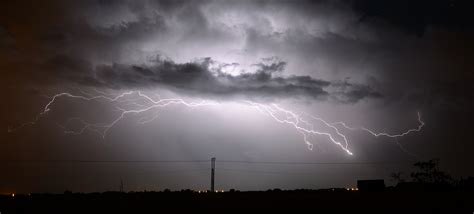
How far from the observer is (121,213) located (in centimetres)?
2009

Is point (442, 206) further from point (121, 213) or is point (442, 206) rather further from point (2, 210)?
point (2, 210)

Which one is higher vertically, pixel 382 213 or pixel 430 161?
pixel 430 161

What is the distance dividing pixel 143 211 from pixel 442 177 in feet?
148

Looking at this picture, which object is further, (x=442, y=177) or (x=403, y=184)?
(x=442, y=177)

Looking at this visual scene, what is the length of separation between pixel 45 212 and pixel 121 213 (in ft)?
11.4

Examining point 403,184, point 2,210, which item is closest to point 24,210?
point 2,210

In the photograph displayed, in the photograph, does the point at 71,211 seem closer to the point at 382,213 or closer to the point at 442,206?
the point at 382,213

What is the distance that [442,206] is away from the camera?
72.3 feet

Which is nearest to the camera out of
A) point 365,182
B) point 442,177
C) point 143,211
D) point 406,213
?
point 406,213

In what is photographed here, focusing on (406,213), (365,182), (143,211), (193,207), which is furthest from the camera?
(365,182)

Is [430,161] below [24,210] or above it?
above

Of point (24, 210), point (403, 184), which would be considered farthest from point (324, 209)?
point (403, 184)

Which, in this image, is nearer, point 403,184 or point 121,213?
point 121,213

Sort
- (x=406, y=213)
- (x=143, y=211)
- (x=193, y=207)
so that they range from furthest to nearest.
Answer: (x=193, y=207) → (x=143, y=211) → (x=406, y=213)
